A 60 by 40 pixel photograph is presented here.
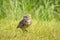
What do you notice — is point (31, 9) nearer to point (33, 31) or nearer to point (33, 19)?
point (33, 19)

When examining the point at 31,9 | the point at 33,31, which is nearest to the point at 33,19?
the point at 31,9

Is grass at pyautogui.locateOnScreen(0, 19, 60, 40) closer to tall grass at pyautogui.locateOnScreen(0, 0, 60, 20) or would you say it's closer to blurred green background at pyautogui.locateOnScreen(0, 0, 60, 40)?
blurred green background at pyautogui.locateOnScreen(0, 0, 60, 40)

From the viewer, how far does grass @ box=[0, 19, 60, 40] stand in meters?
6.38

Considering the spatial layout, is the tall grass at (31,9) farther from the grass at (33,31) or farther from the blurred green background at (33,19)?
the grass at (33,31)

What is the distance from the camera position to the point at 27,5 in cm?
900

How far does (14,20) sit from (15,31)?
4.43 ft

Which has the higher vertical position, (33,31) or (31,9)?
(31,9)

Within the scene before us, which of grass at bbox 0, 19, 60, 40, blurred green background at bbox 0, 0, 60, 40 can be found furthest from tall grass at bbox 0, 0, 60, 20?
grass at bbox 0, 19, 60, 40

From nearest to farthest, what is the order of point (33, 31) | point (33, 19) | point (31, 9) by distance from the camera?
point (33, 31), point (33, 19), point (31, 9)

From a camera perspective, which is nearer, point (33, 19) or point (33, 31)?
point (33, 31)

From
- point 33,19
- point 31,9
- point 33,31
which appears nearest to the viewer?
point 33,31

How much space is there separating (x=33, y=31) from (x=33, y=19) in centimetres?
140

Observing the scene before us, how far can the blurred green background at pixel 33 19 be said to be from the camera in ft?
21.3

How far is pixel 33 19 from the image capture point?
26.9 feet
